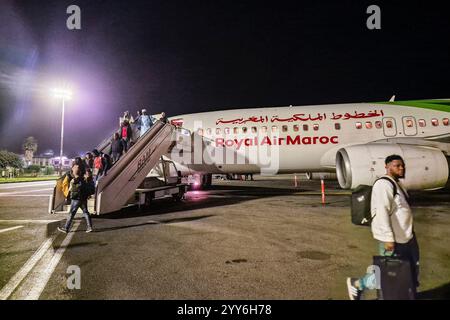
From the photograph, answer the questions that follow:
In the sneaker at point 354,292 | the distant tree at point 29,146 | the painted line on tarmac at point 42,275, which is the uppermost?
the distant tree at point 29,146

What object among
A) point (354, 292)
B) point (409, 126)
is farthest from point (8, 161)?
point (354, 292)

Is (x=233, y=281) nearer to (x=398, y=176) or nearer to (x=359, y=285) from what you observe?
(x=359, y=285)

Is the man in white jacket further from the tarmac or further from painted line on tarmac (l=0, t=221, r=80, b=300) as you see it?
painted line on tarmac (l=0, t=221, r=80, b=300)

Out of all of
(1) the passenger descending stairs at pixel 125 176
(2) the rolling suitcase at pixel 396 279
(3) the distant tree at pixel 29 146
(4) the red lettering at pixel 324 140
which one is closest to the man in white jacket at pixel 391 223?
(2) the rolling suitcase at pixel 396 279

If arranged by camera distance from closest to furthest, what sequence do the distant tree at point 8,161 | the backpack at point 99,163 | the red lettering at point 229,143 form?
the backpack at point 99,163
the red lettering at point 229,143
the distant tree at point 8,161

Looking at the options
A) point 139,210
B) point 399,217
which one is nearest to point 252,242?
point 399,217

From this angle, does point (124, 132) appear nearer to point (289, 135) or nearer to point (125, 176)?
point (125, 176)

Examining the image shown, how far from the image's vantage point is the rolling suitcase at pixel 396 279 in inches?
117

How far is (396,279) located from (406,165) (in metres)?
8.04

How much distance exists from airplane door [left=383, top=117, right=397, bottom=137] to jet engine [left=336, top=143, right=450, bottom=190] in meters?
2.91

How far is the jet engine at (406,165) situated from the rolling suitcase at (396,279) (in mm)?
7391

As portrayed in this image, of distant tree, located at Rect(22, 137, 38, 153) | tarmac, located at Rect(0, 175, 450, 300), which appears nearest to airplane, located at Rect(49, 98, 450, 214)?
tarmac, located at Rect(0, 175, 450, 300)

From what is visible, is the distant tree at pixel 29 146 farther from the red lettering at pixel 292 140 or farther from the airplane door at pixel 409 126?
the airplane door at pixel 409 126
